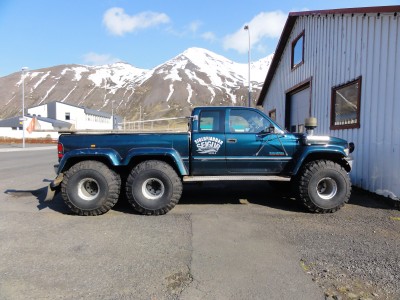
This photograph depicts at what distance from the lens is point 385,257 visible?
13.5 ft

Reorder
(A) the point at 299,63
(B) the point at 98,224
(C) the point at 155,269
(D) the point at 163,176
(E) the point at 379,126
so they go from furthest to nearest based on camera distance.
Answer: (A) the point at 299,63 < (E) the point at 379,126 < (D) the point at 163,176 < (B) the point at 98,224 < (C) the point at 155,269

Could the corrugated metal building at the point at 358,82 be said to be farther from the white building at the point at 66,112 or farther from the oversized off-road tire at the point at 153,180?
the white building at the point at 66,112

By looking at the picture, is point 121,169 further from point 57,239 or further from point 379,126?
point 379,126

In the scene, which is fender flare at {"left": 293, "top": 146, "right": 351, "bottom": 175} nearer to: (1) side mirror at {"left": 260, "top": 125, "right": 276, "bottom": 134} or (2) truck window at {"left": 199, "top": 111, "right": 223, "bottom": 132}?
(1) side mirror at {"left": 260, "top": 125, "right": 276, "bottom": 134}

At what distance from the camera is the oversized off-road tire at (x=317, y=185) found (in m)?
6.15

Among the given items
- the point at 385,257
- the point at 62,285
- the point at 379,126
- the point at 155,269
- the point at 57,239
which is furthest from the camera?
the point at 379,126

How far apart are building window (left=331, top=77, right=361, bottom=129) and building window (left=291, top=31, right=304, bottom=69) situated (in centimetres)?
326

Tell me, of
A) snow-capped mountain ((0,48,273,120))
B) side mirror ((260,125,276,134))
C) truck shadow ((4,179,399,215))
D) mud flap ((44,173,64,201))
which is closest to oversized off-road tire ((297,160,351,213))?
truck shadow ((4,179,399,215))

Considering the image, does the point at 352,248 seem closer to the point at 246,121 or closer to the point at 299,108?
the point at 246,121

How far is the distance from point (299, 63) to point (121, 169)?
898cm

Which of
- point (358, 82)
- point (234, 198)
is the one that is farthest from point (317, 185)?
point (358, 82)

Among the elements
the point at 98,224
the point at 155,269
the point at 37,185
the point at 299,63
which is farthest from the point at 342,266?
the point at 299,63

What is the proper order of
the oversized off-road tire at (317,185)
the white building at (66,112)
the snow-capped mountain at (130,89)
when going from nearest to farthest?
1. the oversized off-road tire at (317,185)
2. the white building at (66,112)
3. the snow-capped mountain at (130,89)

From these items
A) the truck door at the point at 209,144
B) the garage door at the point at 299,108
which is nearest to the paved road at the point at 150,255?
the truck door at the point at 209,144
